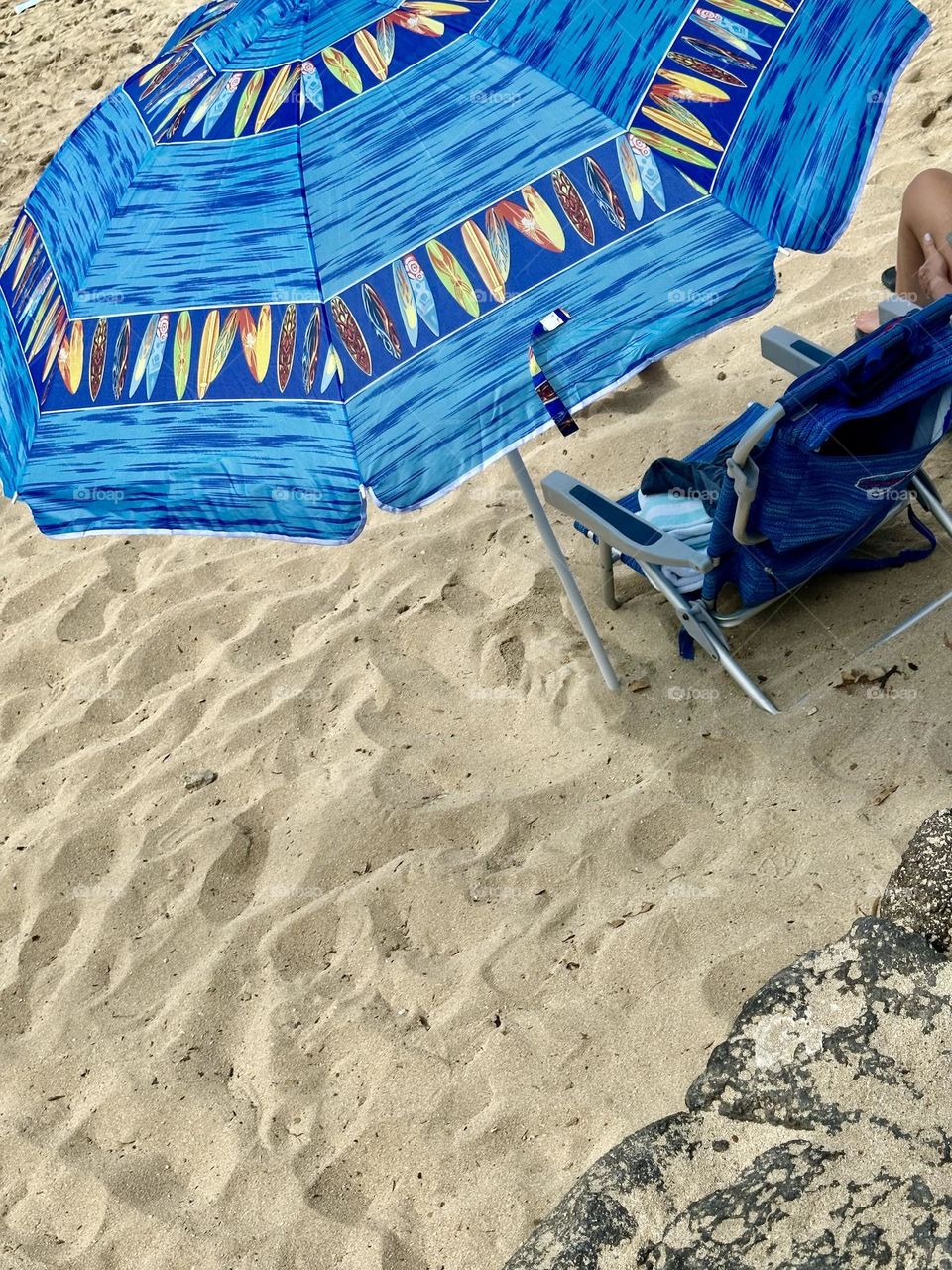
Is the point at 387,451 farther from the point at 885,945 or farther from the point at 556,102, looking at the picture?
the point at 885,945

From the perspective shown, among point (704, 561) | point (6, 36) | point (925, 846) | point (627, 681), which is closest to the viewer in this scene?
point (925, 846)

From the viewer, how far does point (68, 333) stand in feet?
8.62

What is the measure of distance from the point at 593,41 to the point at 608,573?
60.2 inches

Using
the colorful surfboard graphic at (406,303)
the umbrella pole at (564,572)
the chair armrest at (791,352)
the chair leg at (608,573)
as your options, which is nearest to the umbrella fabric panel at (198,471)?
the colorful surfboard graphic at (406,303)

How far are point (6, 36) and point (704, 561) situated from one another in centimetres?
859

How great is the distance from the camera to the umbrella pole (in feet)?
9.95

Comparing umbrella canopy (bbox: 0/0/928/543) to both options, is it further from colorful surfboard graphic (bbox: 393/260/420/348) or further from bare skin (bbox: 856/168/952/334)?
bare skin (bbox: 856/168/952/334)

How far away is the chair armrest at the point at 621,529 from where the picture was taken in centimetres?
308

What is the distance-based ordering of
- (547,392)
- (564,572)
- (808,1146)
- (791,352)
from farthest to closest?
1. (791,352)
2. (564,572)
3. (547,392)
4. (808,1146)

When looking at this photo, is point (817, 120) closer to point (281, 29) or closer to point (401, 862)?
point (281, 29)

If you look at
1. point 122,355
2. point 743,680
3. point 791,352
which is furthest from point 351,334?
point 791,352

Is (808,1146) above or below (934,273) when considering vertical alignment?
below

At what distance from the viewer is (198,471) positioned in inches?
96.9

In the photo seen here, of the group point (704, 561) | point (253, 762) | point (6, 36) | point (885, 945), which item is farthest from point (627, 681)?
point (6, 36)
